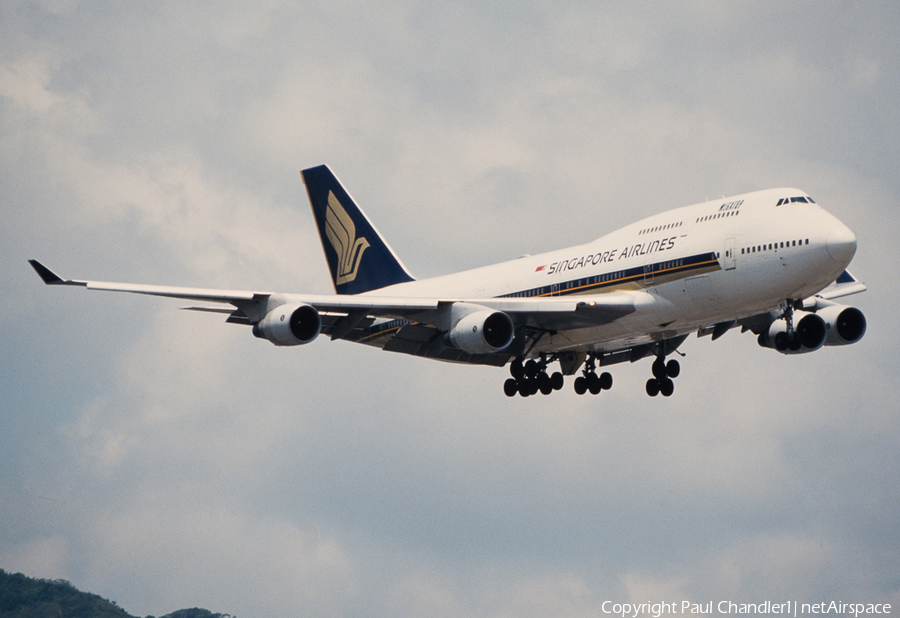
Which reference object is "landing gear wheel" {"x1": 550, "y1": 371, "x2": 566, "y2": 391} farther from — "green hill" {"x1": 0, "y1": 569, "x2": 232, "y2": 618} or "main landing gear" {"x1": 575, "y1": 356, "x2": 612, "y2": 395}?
"green hill" {"x1": 0, "y1": 569, "x2": 232, "y2": 618}

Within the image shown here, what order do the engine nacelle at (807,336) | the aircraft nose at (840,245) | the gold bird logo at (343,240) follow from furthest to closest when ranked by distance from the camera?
the gold bird logo at (343,240)
the engine nacelle at (807,336)
the aircraft nose at (840,245)

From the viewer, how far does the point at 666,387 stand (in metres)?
47.8

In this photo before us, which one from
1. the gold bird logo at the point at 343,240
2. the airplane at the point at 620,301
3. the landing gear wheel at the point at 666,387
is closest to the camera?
the airplane at the point at 620,301

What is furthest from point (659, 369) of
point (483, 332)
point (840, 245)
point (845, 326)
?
point (840, 245)

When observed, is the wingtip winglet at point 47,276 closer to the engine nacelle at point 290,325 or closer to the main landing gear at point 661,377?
the engine nacelle at point 290,325

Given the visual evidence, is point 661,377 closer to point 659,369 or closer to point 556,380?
point 659,369

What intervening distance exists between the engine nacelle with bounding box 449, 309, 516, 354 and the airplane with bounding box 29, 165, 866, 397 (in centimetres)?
6

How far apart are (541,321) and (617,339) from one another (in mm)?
3496

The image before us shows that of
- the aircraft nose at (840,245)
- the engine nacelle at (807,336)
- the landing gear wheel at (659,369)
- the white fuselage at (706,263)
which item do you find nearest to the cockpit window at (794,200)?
the white fuselage at (706,263)

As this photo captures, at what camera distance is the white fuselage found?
1458 inches

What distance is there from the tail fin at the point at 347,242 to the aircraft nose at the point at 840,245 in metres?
24.9

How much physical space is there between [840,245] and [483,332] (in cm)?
1330

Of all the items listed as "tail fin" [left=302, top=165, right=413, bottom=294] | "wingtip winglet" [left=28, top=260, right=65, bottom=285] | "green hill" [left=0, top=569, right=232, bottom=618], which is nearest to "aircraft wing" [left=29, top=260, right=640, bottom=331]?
"wingtip winglet" [left=28, top=260, right=65, bottom=285]

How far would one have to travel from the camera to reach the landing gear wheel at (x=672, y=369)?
48219mm
